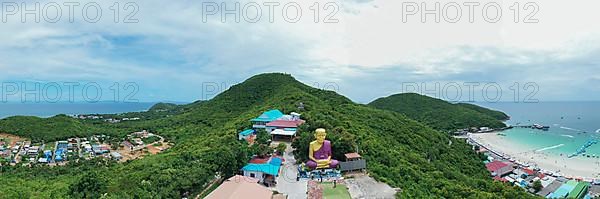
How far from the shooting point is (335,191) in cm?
1526

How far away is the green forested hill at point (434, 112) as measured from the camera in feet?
243

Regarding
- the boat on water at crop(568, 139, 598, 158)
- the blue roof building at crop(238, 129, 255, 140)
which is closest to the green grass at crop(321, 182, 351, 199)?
the blue roof building at crop(238, 129, 255, 140)

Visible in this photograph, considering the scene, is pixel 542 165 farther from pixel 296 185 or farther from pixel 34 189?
pixel 34 189

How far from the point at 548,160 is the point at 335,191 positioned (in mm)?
43507

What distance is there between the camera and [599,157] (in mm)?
49656

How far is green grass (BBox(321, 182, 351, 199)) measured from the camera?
48.2ft

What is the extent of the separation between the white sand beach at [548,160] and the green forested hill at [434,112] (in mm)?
11524

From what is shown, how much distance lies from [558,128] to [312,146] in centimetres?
8514

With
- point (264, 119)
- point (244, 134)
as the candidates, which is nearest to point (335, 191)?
point (244, 134)

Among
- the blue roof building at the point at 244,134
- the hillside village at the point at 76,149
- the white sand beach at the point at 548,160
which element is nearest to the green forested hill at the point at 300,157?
the blue roof building at the point at 244,134

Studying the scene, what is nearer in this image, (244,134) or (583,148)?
(244,134)

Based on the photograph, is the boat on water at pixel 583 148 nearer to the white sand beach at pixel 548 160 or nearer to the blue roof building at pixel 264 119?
the white sand beach at pixel 548 160

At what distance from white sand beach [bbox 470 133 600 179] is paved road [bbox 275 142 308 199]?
35011 millimetres

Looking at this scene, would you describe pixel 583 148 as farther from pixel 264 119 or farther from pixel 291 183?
pixel 291 183
